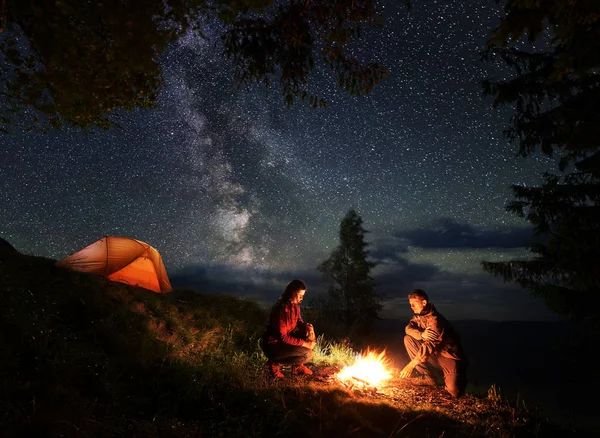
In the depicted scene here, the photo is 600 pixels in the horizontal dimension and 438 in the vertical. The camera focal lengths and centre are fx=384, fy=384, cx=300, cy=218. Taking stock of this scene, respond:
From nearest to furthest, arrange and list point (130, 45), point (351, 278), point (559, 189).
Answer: point (130, 45), point (559, 189), point (351, 278)

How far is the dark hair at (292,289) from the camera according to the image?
768cm

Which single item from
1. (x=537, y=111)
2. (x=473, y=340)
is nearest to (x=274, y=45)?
(x=537, y=111)

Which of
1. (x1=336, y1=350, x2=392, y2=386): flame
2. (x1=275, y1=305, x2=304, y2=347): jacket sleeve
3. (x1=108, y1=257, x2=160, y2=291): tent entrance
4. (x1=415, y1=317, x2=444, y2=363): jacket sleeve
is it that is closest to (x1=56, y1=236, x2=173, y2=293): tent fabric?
(x1=108, y1=257, x2=160, y2=291): tent entrance

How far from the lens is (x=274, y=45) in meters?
8.04

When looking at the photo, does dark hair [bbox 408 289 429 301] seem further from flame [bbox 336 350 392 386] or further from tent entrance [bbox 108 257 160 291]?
tent entrance [bbox 108 257 160 291]

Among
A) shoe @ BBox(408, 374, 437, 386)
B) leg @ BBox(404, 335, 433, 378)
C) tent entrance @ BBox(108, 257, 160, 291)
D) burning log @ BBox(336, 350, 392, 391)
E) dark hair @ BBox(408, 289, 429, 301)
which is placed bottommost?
shoe @ BBox(408, 374, 437, 386)

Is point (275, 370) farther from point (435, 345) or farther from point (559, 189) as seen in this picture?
point (559, 189)

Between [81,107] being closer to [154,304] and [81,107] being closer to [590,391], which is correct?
[154,304]

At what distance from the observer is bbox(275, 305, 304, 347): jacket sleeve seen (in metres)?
7.48

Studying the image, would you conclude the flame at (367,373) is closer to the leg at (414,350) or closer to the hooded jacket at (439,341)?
the leg at (414,350)

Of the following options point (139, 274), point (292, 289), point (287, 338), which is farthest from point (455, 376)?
point (139, 274)

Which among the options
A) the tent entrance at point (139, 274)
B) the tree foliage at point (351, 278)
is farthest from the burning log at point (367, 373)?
the tree foliage at point (351, 278)

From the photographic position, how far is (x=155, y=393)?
5.70m

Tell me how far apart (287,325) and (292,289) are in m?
0.71
